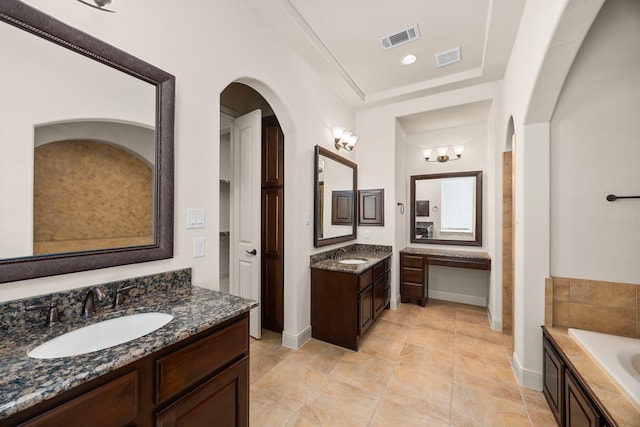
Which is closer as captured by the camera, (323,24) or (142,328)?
(142,328)

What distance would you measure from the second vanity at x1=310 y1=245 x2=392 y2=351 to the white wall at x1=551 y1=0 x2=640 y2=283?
158 centimetres

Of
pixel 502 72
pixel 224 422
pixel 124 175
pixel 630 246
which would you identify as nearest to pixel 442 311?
pixel 630 246

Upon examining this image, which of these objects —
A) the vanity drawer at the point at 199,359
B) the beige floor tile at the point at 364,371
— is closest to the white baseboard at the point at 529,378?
the beige floor tile at the point at 364,371

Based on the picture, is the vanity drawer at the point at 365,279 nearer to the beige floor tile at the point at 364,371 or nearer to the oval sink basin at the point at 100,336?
the beige floor tile at the point at 364,371

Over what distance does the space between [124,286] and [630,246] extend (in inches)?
125

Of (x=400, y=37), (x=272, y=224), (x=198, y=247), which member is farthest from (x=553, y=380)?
(x=400, y=37)

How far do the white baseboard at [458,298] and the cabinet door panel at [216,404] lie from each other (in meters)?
3.71

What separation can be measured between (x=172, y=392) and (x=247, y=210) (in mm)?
2010

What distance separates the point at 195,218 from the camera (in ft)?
5.44

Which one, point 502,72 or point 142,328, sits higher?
point 502,72

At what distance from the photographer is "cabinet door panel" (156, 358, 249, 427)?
1.03m

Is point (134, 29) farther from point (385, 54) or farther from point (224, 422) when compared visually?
point (385, 54)

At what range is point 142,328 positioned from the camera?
119cm

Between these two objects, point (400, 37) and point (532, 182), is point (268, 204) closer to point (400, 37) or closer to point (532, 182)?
point (400, 37)
